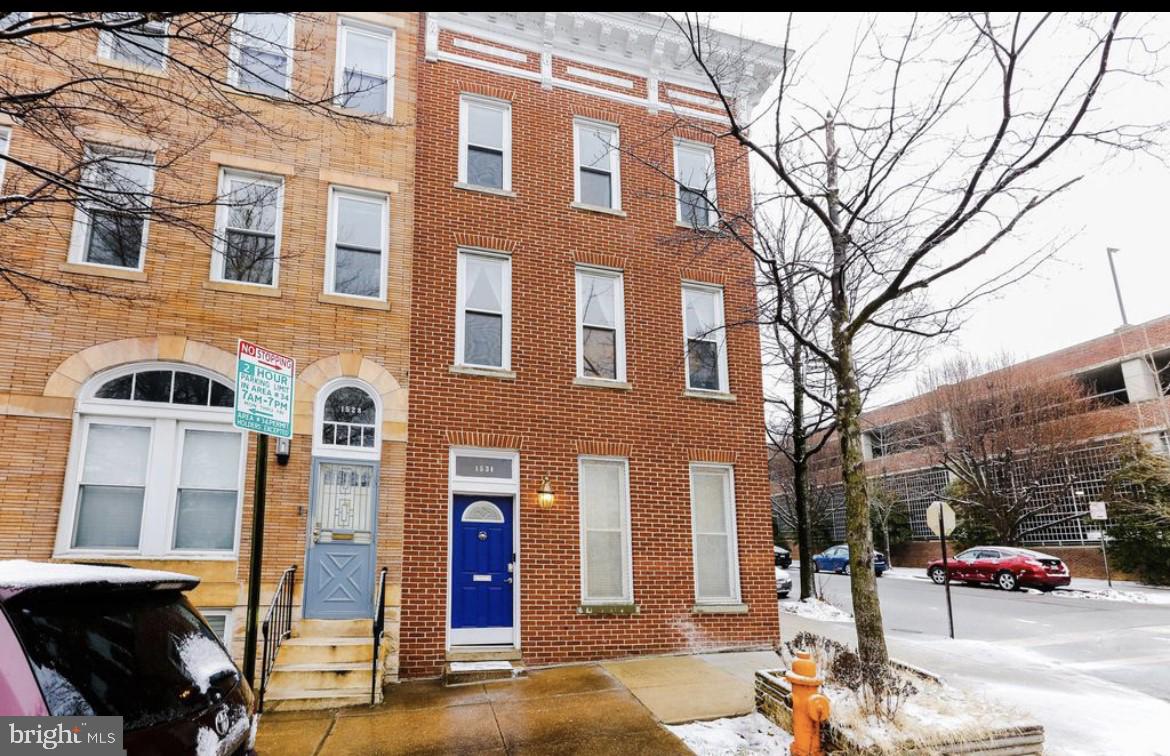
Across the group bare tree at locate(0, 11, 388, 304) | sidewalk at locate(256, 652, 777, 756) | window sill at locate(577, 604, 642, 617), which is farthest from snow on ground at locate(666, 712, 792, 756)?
bare tree at locate(0, 11, 388, 304)

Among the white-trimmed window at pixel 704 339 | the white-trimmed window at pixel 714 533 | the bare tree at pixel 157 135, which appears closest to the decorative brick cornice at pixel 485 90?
the bare tree at pixel 157 135

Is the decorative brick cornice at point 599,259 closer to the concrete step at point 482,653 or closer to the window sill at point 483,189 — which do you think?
the window sill at point 483,189

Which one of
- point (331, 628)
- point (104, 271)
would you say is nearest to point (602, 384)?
point (331, 628)

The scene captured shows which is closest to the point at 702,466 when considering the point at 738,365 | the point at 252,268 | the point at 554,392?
the point at 738,365

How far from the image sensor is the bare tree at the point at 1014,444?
87.1 ft

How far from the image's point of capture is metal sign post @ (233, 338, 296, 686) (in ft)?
17.4

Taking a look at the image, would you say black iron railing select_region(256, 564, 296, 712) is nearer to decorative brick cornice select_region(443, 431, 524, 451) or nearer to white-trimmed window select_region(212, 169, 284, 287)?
decorative brick cornice select_region(443, 431, 524, 451)

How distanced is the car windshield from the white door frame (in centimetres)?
632

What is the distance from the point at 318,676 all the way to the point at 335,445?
10.2ft

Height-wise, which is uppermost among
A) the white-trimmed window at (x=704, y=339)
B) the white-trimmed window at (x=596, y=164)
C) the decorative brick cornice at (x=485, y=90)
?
the decorative brick cornice at (x=485, y=90)

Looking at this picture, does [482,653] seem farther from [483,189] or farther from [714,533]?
[483,189]

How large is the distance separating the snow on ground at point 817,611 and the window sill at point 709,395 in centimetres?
707

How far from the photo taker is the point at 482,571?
32.4 ft

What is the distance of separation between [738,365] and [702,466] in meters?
2.05
